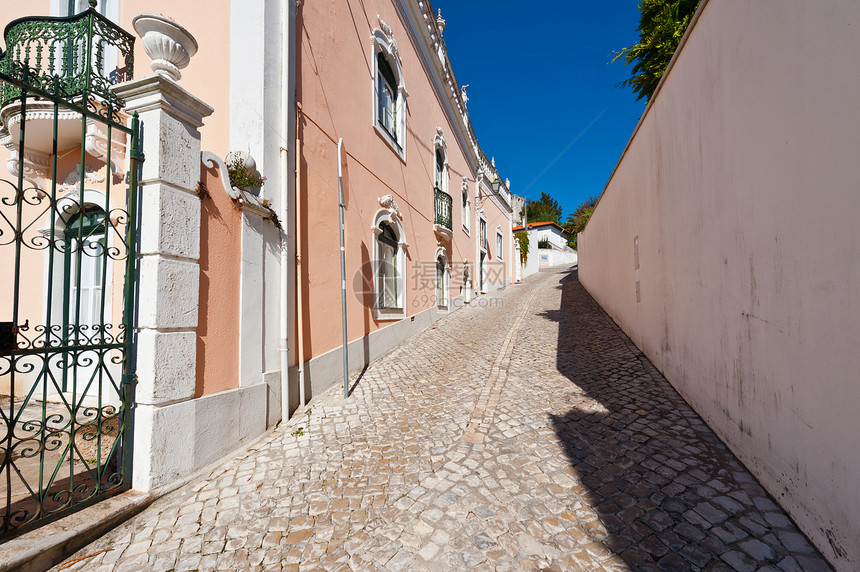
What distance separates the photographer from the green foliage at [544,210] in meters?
50.9

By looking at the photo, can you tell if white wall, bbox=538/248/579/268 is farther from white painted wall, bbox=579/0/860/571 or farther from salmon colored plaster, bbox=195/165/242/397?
salmon colored plaster, bbox=195/165/242/397

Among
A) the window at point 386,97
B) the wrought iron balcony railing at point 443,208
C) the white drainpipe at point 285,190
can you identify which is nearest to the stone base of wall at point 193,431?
the white drainpipe at point 285,190

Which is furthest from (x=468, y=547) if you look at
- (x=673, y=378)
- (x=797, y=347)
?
(x=673, y=378)

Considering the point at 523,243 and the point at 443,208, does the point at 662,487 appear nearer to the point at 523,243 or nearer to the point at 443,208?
the point at 443,208

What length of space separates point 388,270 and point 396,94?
163 inches

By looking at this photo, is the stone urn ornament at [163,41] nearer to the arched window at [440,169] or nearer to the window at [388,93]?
the window at [388,93]

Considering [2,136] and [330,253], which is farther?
[330,253]

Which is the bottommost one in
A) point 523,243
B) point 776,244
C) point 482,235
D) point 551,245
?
point 776,244

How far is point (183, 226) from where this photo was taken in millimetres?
2861

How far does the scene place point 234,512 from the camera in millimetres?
2484

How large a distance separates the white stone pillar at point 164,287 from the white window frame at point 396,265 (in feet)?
12.2

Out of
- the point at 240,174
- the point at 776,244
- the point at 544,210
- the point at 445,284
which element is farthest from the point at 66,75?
the point at 544,210

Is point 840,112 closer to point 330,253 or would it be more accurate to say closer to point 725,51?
point 725,51

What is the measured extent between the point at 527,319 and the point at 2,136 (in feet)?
32.4
